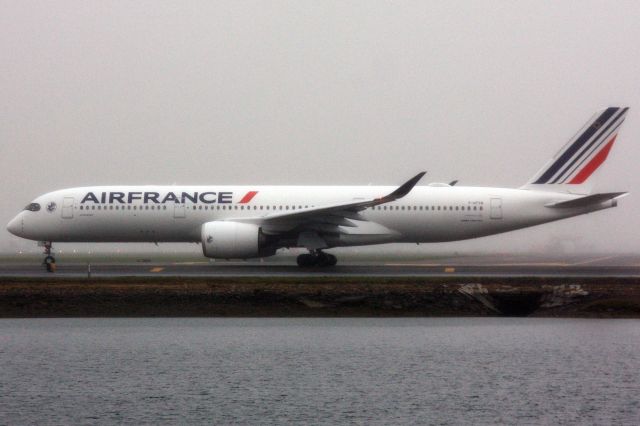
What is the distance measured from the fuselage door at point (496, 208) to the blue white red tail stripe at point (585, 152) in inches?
94.8

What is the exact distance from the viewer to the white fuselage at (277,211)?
3709 cm

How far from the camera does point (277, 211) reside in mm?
37344

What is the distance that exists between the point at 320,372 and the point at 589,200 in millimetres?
21193

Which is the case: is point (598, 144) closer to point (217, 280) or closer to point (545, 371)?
point (217, 280)

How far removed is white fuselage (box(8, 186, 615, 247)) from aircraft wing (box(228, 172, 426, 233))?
3.34 ft

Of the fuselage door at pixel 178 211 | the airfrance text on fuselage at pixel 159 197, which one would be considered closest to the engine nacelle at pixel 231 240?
the fuselage door at pixel 178 211

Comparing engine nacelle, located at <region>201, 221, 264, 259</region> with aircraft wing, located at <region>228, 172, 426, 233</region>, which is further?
aircraft wing, located at <region>228, 172, 426, 233</region>

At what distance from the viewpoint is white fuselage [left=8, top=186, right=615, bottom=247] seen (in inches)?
1460

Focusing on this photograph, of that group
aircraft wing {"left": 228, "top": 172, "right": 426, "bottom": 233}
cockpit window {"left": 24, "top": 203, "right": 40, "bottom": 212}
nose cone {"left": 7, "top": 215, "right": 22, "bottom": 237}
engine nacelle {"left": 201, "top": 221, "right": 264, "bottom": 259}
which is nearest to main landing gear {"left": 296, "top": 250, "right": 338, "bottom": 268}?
aircraft wing {"left": 228, "top": 172, "right": 426, "bottom": 233}

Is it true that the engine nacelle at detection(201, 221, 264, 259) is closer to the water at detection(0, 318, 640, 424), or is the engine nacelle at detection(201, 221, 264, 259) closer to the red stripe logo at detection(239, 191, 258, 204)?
the red stripe logo at detection(239, 191, 258, 204)

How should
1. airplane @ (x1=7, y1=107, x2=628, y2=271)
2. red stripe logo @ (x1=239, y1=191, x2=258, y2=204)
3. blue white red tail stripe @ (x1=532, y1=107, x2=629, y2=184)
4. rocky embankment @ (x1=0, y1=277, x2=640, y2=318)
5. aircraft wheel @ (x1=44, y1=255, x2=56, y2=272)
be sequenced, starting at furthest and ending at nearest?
blue white red tail stripe @ (x1=532, y1=107, x2=629, y2=184) < red stripe logo @ (x1=239, y1=191, x2=258, y2=204) < airplane @ (x1=7, y1=107, x2=628, y2=271) < aircraft wheel @ (x1=44, y1=255, x2=56, y2=272) < rocky embankment @ (x1=0, y1=277, x2=640, y2=318)

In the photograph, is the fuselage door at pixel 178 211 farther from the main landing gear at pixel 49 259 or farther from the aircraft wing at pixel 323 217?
the main landing gear at pixel 49 259

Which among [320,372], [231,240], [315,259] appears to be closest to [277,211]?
[315,259]

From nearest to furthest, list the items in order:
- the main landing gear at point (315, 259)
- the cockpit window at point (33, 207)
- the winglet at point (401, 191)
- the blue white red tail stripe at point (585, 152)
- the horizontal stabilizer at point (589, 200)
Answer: the winglet at point (401, 191), the horizontal stabilizer at point (589, 200), the main landing gear at point (315, 259), the cockpit window at point (33, 207), the blue white red tail stripe at point (585, 152)
